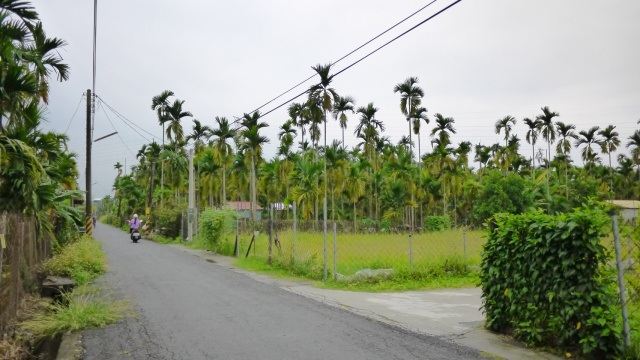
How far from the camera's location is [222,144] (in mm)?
42656

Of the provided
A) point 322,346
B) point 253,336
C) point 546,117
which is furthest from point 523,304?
point 546,117

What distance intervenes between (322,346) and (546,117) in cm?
5203

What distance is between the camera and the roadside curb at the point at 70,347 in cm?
627

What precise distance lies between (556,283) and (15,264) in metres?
8.46

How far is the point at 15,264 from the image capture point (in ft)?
26.1

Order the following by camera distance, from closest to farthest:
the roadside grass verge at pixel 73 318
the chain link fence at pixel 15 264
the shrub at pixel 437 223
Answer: the chain link fence at pixel 15 264 < the roadside grass verge at pixel 73 318 < the shrub at pixel 437 223

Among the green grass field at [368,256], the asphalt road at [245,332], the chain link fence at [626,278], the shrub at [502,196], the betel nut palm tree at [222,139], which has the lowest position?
the asphalt road at [245,332]

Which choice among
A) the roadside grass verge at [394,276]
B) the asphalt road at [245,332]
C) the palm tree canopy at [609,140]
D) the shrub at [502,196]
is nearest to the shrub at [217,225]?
the roadside grass verge at [394,276]

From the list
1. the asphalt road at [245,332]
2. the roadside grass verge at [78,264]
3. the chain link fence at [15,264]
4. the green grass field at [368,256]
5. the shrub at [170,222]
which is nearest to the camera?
the asphalt road at [245,332]

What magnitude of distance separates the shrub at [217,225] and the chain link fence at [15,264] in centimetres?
1144

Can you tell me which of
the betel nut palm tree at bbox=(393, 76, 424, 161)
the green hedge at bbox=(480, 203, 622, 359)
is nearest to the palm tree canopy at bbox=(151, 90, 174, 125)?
the betel nut palm tree at bbox=(393, 76, 424, 161)

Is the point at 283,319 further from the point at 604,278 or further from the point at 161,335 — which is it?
the point at 604,278

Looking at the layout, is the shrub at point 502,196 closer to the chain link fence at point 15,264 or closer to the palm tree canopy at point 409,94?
the palm tree canopy at point 409,94

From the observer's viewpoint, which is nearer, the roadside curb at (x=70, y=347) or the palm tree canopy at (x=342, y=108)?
the roadside curb at (x=70, y=347)
